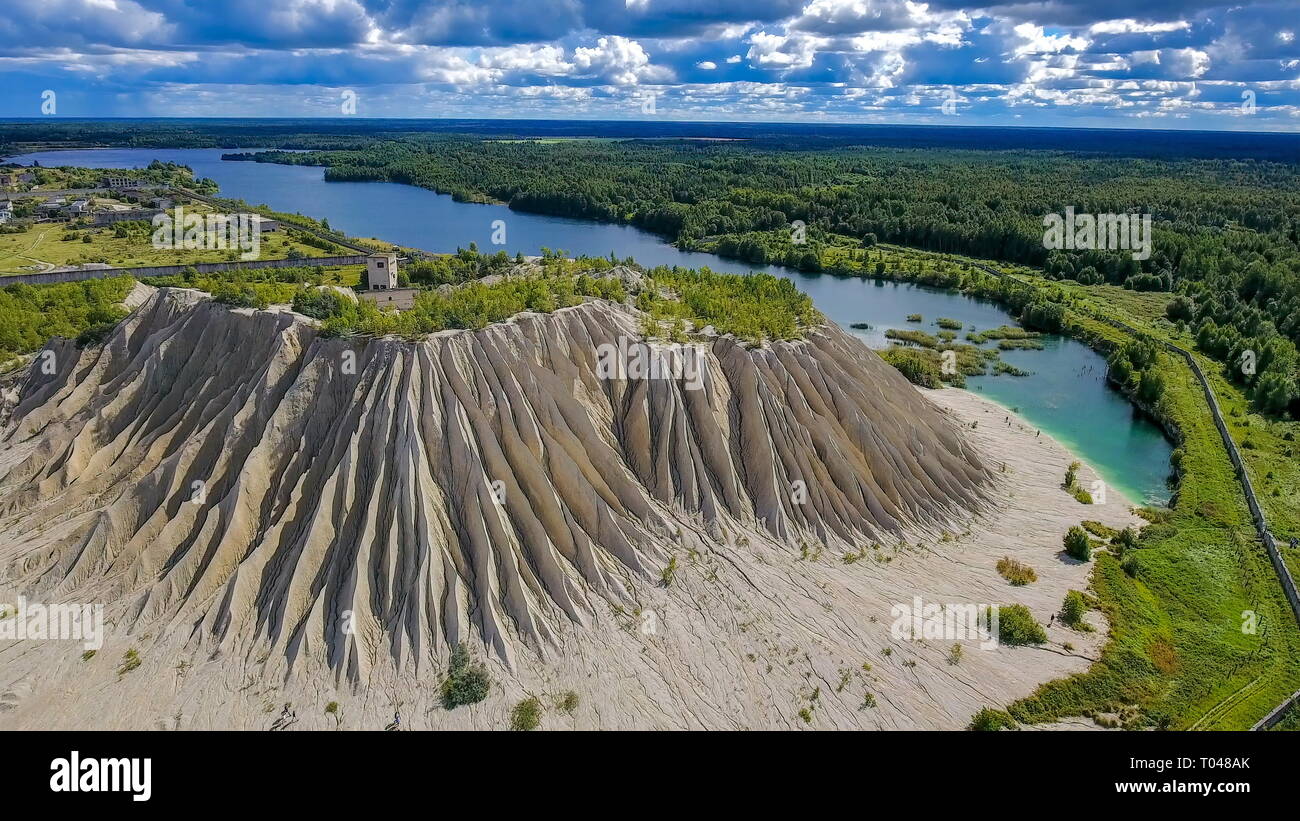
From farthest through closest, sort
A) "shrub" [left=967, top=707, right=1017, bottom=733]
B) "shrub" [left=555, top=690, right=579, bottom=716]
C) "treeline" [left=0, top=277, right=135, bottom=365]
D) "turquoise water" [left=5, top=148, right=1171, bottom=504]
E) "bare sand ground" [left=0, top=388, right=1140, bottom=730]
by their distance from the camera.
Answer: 1. "turquoise water" [left=5, top=148, right=1171, bottom=504]
2. "treeline" [left=0, top=277, right=135, bottom=365]
3. "shrub" [left=555, top=690, right=579, bottom=716]
4. "bare sand ground" [left=0, top=388, right=1140, bottom=730]
5. "shrub" [left=967, top=707, right=1017, bottom=733]

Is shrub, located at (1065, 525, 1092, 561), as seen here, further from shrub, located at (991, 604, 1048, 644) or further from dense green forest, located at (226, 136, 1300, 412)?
dense green forest, located at (226, 136, 1300, 412)

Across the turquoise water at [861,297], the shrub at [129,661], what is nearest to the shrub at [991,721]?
the turquoise water at [861,297]

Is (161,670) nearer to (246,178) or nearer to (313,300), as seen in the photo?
(313,300)

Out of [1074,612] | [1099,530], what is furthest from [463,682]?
[1099,530]

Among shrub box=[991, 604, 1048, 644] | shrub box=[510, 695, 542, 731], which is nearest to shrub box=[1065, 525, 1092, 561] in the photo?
shrub box=[991, 604, 1048, 644]

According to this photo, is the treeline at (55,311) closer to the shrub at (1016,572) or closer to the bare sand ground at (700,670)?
the bare sand ground at (700,670)

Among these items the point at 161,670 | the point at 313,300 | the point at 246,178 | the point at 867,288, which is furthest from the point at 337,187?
the point at 161,670
